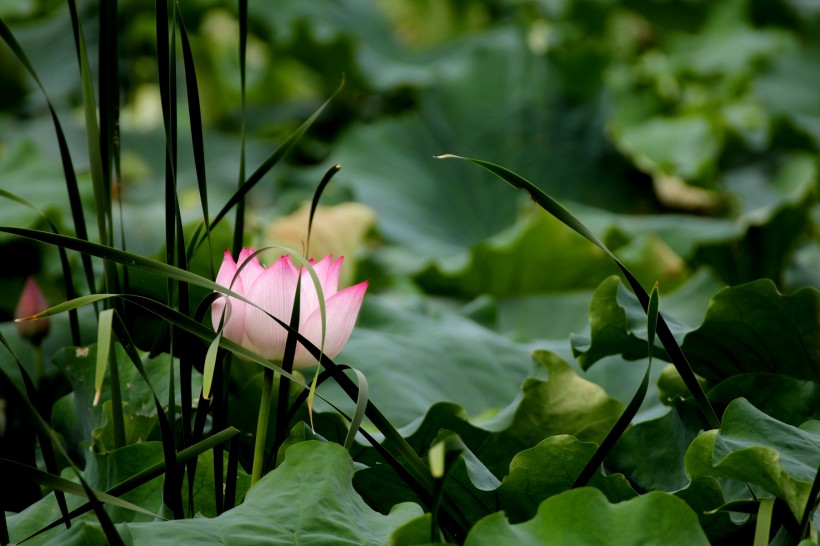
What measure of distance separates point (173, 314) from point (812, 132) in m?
2.22

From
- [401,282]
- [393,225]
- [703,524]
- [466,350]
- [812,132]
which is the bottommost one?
[703,524]

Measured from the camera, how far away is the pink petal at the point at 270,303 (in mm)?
600

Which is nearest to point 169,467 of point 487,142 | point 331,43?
point 487,142

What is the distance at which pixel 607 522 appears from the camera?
0.52 metres

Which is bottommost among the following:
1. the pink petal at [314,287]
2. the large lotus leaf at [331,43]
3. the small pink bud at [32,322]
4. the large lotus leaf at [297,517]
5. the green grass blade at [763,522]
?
the green grass blade at [763,522]

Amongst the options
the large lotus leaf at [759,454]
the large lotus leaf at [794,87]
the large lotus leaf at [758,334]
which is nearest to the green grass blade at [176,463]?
the large lotus leaf at [759,454]

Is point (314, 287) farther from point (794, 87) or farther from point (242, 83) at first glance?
point (794, 87)

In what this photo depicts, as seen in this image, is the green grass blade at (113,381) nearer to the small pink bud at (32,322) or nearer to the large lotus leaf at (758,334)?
the small pink bud at (32,322)

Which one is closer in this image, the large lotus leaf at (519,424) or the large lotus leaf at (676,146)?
the large lotus leaf at (519,424)


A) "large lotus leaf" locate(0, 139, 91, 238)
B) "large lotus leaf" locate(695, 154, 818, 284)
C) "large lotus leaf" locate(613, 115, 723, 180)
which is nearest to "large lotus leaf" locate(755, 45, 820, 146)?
"large lotus leaf" locate(613, 115, 723, 180)

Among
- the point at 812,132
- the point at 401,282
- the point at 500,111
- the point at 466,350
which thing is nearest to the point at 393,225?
the point at 401,282

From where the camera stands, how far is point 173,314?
55 cm

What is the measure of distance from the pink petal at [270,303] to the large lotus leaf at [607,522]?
0.20m

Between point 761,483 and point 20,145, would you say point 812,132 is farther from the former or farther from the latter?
point 761,483
